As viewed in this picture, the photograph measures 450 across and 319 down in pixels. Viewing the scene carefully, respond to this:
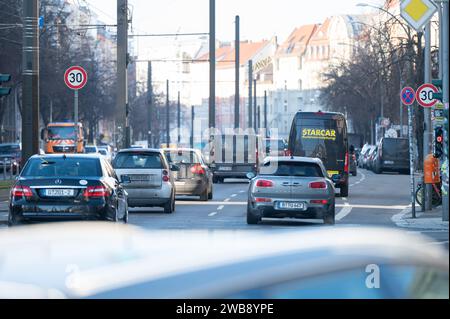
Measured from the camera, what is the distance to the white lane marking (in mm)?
29330

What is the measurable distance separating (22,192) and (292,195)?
680cm

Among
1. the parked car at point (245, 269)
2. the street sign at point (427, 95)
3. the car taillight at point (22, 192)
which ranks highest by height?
the street sign at point (427, 95)

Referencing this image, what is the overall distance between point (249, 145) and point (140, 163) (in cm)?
2226

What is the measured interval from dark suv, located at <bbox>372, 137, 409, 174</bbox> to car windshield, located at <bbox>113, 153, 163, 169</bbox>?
147 ft

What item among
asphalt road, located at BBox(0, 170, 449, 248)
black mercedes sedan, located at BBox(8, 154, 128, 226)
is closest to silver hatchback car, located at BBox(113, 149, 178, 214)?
asphalt road, located at BBox(0, 170, 449, 248)

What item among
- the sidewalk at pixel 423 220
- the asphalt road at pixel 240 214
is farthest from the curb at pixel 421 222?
the asphalt road at pixel 240 214

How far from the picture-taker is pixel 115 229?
6328 millimetres

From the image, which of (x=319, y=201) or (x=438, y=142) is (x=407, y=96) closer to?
(x=438, y=142)

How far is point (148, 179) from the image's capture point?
29469 millimetres

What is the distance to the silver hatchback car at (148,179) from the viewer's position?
2942 cm

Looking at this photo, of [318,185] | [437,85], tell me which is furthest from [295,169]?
[437,85]

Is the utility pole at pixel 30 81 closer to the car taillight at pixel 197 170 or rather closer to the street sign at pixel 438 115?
the car taillight at pixel 197 170
